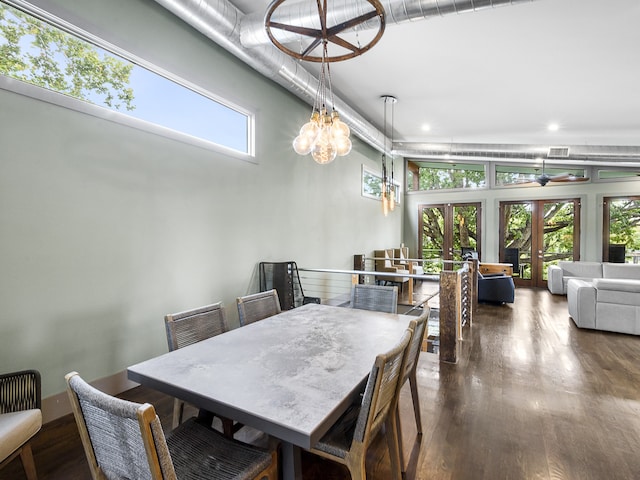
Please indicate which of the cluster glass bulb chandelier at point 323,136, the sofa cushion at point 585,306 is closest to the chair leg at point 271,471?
the cluster glass bulb chandelier at point 323,136

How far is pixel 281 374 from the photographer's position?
145 cm

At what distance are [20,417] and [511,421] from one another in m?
2.92

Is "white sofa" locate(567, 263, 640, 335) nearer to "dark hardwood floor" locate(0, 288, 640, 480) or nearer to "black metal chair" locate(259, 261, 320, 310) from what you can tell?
"dark hardwood floor" locate(0, 288, 640, 480)

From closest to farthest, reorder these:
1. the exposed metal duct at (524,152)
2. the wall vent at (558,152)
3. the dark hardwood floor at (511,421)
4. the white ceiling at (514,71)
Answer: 1. the dark hardwood floor at (511,421)
2. the white ceiling at (514,71)
3. the exposed metal duct at (524,152)
4. the wall vent at (558,152)

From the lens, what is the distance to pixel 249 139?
4.19 metres

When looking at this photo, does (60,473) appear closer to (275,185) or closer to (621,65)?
(275,185)

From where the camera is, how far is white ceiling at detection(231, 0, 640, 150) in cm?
298

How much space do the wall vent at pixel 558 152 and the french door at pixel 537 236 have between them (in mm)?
2326

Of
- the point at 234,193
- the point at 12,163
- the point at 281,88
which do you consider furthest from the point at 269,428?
the point at 281,88

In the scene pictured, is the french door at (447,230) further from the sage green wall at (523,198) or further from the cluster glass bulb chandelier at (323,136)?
the cluster glass bulb chandelier at (323,136)

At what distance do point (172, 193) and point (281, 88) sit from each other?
99.1 inches

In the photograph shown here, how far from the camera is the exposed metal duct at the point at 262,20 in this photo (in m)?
2.50

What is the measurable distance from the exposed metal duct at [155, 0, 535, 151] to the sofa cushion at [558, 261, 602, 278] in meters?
6.89

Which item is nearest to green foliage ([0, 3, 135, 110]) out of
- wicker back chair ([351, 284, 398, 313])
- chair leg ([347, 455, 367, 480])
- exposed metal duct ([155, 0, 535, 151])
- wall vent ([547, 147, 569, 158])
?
exposed metal duct ([155, 0, 535, 151])
